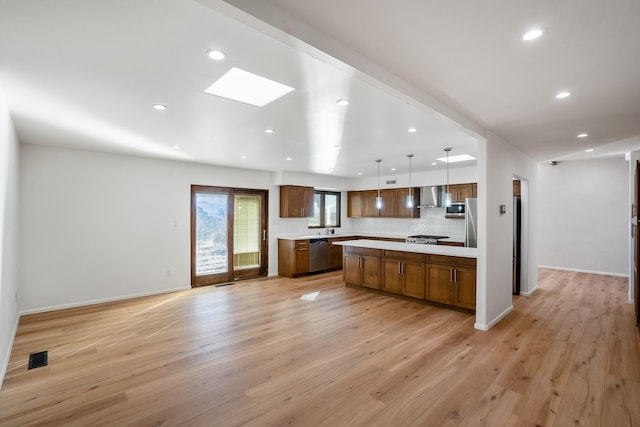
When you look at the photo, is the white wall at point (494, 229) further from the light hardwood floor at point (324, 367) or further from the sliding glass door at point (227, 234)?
the sliding glass door at point (227, 234)

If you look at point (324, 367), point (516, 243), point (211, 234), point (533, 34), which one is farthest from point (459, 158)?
point (211, 234)

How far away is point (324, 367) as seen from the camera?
2.88m

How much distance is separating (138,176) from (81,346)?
9.87 feet

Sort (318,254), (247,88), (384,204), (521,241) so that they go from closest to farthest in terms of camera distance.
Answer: (247,88) → (521,241) → (318,254) → (384,204)

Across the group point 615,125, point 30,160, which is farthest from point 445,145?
point 30,160

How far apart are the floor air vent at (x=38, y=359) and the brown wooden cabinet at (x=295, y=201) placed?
490 cm

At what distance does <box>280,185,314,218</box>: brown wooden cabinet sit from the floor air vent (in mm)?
4903

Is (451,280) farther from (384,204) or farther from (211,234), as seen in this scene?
(211,234)

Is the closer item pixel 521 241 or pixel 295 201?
pixel 521 241

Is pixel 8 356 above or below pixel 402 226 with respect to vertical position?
below

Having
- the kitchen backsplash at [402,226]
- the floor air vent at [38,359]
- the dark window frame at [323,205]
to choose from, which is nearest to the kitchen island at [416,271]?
the kitchen backsplash at [402,226]

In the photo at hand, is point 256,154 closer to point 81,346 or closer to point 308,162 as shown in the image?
point 308,162

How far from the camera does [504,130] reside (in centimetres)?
386

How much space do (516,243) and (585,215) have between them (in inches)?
124
